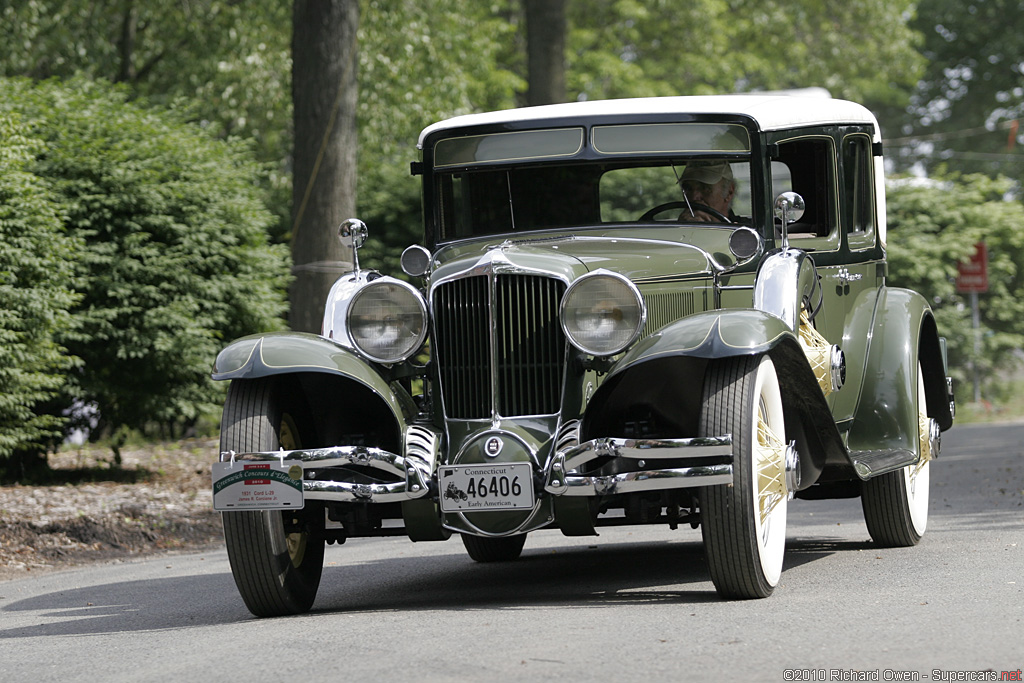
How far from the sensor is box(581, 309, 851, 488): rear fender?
5242 millimetres

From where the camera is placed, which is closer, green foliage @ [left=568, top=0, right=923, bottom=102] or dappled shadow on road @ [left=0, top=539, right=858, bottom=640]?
dappled shadow on road @ [left=0, top=539, right=858, bottom=640]

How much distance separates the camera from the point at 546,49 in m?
17.6

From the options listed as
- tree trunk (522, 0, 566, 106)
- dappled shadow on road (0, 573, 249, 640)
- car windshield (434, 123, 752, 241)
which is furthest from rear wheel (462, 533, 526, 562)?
tree trunk (522, 0, 566, 106)

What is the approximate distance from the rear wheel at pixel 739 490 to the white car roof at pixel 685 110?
1773mm

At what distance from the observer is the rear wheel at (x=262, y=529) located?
18.3ft

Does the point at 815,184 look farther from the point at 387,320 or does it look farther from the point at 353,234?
the point at 387,320

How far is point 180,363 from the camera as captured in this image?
41.1ft

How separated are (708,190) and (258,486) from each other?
2.84 meters

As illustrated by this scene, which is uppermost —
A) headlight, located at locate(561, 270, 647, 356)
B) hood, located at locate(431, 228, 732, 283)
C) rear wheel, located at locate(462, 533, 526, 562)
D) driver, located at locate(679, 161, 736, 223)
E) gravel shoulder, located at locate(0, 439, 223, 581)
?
driver, located at locate(679, 161, 736, 223)

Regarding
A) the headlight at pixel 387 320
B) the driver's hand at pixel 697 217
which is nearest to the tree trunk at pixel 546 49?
the driver's hand at pixel 697 217

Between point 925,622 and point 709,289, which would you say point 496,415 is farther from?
point 925,622

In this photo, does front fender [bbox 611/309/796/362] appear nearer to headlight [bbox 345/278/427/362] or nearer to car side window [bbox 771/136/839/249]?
headlight [bbox 345/278/427/362]

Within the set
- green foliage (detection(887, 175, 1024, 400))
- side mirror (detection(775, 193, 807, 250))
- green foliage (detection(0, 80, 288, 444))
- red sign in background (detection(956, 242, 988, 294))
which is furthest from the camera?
red sign in background (detection(956, 242, 988, 294))

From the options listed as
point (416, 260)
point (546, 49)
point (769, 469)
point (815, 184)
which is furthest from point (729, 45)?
point (769, 469)
